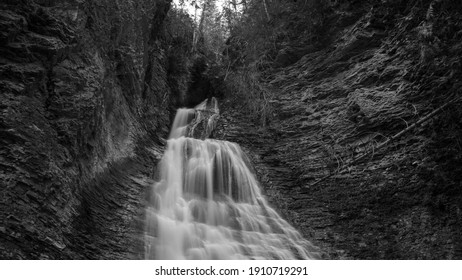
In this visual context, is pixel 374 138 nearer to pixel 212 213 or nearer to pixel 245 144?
pixel 245 144

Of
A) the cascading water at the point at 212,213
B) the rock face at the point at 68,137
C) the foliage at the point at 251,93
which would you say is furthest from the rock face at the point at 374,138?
the rock face at the point at 68,137

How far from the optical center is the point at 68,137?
622 cm

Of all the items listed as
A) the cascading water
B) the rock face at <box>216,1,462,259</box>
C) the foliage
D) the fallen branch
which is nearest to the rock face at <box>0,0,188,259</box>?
the cascading water

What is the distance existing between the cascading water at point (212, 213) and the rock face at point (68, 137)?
508 millimetres

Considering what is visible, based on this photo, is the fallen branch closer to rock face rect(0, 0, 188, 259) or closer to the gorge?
the gorge

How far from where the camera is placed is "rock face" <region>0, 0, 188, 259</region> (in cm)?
503

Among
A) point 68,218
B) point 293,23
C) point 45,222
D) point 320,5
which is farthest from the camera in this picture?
point 293,23

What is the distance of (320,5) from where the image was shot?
488 inches

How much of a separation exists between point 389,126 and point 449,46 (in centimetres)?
211

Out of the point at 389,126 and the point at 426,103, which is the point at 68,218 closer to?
the point at 389,126

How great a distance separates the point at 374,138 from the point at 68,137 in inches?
263

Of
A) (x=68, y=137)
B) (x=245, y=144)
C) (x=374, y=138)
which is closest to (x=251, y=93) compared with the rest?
(x=245, y=144)

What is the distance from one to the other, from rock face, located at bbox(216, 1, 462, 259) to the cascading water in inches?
20.2

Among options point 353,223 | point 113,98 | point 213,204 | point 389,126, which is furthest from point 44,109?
point 389,126
